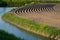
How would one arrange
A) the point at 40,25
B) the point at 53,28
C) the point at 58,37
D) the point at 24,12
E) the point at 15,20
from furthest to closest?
the point at 24,12
the point at 15,20
the point at 40,25
the point at 53,28
the point at 58,37

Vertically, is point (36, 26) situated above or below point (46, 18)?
above

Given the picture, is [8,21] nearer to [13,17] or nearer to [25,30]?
[13,17]

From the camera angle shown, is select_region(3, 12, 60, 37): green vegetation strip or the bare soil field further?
the bare soil field

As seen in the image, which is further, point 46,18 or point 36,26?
point 46,18

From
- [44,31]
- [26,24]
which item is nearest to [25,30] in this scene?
[26,24]

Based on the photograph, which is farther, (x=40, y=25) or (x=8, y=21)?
(x=8, y=21)

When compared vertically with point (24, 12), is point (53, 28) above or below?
above

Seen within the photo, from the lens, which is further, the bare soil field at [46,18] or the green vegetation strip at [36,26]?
the bare soil field at [46,18]

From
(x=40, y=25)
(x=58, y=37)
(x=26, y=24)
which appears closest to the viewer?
(x=58, y=37)

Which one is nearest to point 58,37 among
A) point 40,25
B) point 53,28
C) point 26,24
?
point 53,28
